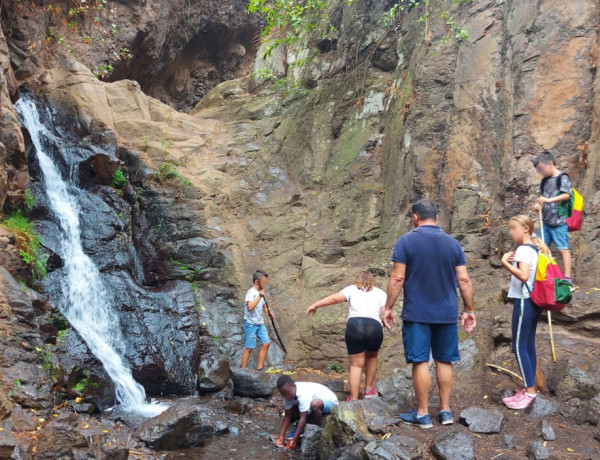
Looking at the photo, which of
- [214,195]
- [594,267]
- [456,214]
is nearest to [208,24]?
[214,195]

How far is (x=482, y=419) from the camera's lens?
497 cm

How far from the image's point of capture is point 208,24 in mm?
19375

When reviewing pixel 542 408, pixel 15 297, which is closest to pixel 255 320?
pixel 15 297

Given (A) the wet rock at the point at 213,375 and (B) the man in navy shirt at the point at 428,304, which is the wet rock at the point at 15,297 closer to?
(A) the wet rock at the point at 213,375

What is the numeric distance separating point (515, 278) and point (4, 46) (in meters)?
9.81

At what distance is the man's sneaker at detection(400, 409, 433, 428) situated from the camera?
196 inches

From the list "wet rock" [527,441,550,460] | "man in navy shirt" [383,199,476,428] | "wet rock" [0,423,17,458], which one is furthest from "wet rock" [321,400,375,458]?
"wet rock" [0,423,17,458]

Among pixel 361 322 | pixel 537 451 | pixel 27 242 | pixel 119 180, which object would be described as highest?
pixel 119 180

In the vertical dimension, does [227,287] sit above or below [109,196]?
below

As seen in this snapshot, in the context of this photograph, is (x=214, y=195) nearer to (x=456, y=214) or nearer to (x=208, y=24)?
(x=456, y=214)

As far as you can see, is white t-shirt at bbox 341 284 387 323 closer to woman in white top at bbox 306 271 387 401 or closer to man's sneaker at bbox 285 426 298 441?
woman in white top at bbox 306 271 387 401

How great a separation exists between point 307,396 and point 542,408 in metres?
2.45

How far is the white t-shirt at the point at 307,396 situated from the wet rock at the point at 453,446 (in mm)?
1686

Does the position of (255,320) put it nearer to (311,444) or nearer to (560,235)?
(311,444)
